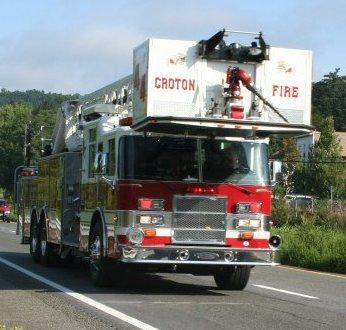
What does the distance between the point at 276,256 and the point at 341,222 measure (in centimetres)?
1871

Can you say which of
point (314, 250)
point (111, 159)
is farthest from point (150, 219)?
point (314, 250)

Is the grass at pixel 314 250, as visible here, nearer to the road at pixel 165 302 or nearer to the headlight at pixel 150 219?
the road at pixel 165 302

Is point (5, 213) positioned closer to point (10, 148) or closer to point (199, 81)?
point (10, 148)

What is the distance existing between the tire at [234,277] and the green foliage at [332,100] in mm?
120049

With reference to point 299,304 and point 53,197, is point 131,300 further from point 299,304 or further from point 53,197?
point 53,197

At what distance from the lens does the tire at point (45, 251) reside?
62.5 feet

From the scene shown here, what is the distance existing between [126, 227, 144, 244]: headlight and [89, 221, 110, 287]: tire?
39.0 inches

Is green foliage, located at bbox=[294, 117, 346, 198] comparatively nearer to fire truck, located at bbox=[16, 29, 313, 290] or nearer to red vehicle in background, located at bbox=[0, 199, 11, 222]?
red vehicle in background, located at bbox=[0, 199, 11, 222]

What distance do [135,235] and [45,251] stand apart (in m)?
6.45

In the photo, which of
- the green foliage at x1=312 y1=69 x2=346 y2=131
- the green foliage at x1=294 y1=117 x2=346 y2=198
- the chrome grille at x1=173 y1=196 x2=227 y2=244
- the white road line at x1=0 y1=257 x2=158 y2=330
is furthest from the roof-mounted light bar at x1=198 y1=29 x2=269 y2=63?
the green foliage at x1=312 y1=69 x2=346 y2=131

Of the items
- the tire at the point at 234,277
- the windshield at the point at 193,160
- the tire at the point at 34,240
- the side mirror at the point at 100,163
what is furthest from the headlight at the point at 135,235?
the tire at the point at 34,240

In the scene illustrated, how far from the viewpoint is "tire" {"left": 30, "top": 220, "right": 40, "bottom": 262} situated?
20.1 meters

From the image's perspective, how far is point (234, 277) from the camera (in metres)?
14.8

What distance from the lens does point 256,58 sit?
13.3 meters
